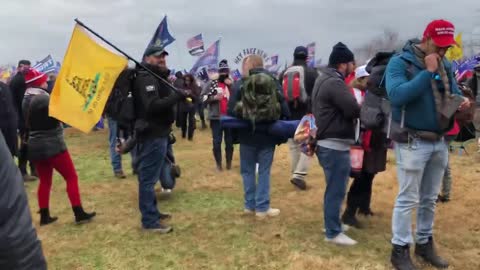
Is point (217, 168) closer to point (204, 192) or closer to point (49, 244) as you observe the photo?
point (204, 192)

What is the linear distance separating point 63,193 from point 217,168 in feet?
9.05

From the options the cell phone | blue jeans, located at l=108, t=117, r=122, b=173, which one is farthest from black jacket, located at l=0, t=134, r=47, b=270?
blue jeans, located at l=108, t=117, r=122, b=173

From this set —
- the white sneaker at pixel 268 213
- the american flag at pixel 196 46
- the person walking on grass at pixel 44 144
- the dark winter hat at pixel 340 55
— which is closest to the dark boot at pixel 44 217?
the person walking on grass at pixel 44 144

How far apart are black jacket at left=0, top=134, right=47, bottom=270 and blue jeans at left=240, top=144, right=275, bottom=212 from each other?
382cm

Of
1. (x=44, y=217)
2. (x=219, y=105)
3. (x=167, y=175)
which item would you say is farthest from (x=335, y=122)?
(x=219, y=105)

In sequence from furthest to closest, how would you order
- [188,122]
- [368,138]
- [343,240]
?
[188,122] < [368,138] < [343,240]

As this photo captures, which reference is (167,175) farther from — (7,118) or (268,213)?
(7,118)

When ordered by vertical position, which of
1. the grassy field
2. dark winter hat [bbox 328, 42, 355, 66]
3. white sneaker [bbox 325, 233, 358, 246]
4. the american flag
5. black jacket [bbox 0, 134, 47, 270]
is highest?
the american flag

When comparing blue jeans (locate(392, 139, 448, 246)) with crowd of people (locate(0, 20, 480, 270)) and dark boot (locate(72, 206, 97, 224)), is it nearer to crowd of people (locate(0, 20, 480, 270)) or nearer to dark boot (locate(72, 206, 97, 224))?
crowd of people (locate(0, 20, 480, 270))

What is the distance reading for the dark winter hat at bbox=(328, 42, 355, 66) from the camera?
441cm

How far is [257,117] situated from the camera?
5188mm

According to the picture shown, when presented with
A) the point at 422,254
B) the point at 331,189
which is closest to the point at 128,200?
the point at 331,189

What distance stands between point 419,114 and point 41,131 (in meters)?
4.01

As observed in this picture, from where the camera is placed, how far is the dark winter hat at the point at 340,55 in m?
4.41
